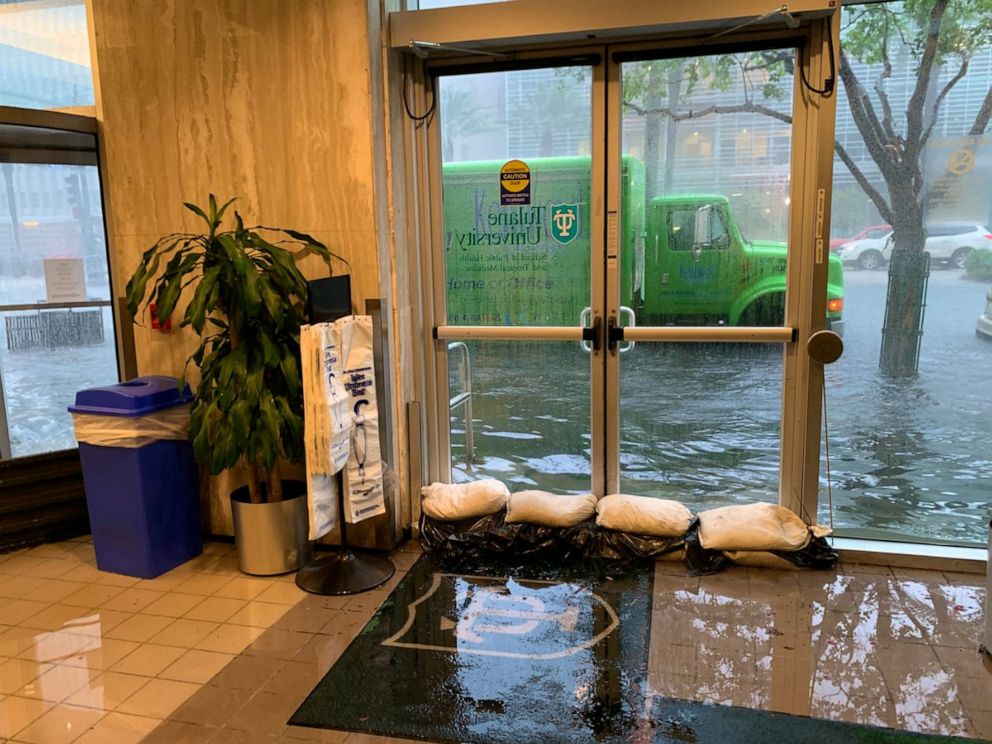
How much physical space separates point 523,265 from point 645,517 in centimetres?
135

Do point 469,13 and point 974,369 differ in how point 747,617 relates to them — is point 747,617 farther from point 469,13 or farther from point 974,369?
point 469,13

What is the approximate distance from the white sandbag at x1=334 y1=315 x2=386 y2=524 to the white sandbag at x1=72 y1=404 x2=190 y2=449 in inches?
36.5

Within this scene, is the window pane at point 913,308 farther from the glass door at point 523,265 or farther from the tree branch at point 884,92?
the glass door at point 523,265

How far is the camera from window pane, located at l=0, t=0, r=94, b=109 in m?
3.87

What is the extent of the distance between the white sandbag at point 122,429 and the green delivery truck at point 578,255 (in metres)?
1.47

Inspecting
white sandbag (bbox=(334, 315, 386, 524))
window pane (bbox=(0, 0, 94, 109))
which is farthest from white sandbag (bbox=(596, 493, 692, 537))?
window pane (bbox=(0, 0, 94, 109))

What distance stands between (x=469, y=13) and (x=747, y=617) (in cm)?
283

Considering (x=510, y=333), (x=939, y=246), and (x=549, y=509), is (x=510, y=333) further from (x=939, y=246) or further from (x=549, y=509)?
(x=939, y=246)

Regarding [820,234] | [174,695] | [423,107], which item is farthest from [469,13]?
[174,695]

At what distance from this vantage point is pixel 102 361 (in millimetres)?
4117

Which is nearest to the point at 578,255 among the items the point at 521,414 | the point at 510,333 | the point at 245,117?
the point at 510,333

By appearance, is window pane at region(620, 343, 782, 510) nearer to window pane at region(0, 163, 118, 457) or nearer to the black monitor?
Result: the black monitor

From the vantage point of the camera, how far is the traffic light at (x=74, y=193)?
3947mm

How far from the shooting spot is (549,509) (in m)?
3.57
